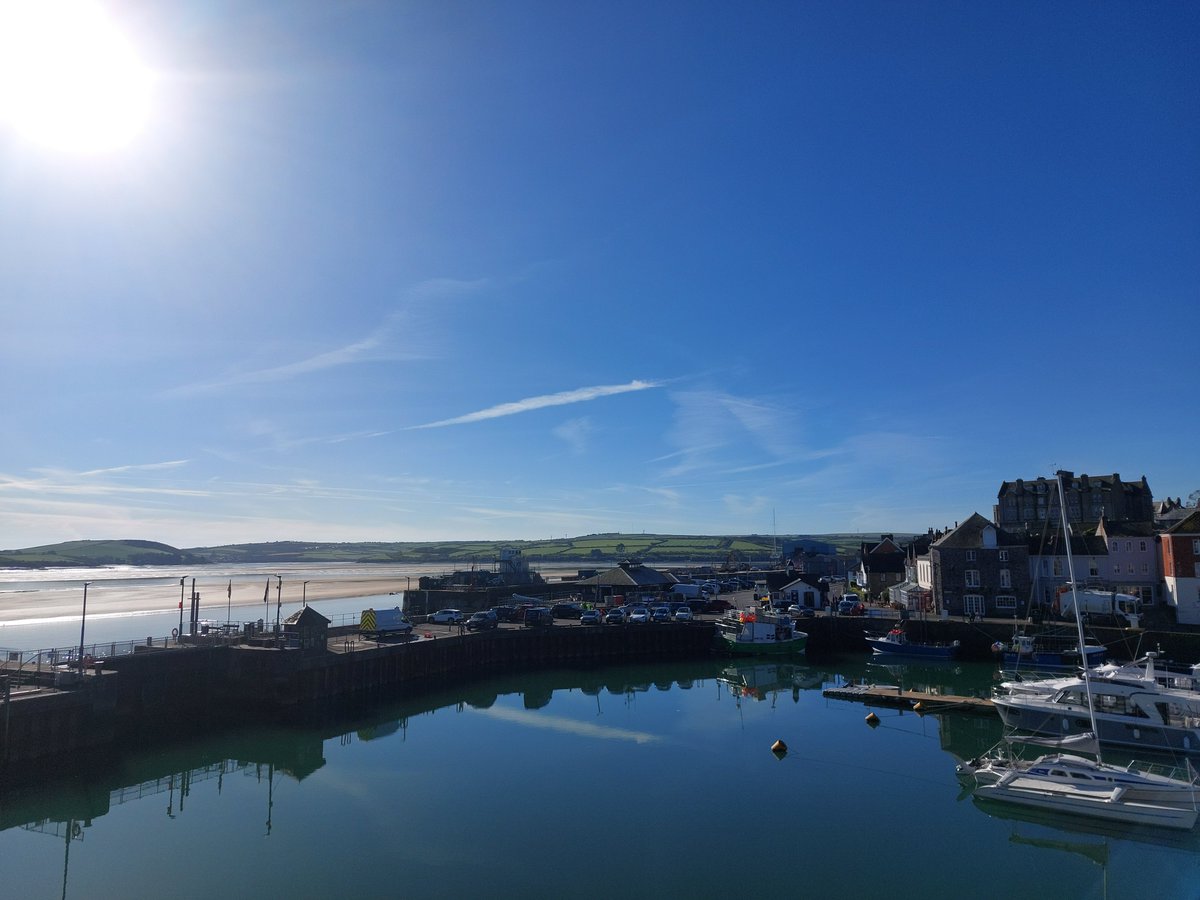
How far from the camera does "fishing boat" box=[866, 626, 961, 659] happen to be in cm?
5844

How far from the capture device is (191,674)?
140ft

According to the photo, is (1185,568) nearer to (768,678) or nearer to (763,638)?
(763,638)

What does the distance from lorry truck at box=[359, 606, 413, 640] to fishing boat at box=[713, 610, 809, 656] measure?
94.1 feet

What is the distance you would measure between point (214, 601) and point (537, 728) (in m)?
89.3

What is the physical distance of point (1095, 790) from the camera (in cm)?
2612

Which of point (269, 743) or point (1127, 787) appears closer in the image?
point (1127, 787)

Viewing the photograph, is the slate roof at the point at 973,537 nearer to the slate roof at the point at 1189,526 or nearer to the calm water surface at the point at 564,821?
the slate roof at the point at 1189,526

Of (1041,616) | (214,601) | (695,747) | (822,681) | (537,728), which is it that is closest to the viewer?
(695,747)

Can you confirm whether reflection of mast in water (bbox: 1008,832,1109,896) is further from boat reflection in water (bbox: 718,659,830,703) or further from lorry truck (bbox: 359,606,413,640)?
lorry truck (bbox: 359,606,413,640)

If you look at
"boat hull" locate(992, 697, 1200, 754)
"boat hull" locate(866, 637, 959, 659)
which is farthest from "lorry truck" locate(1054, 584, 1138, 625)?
"boat hull" locate(992, 697, 1200, 754)

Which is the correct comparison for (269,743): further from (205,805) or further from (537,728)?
(537,728)

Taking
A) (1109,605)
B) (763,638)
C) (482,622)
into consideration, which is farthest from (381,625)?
(1109,605)

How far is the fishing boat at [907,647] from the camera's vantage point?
192ft

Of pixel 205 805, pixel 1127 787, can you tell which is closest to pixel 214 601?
pixel 205 805
